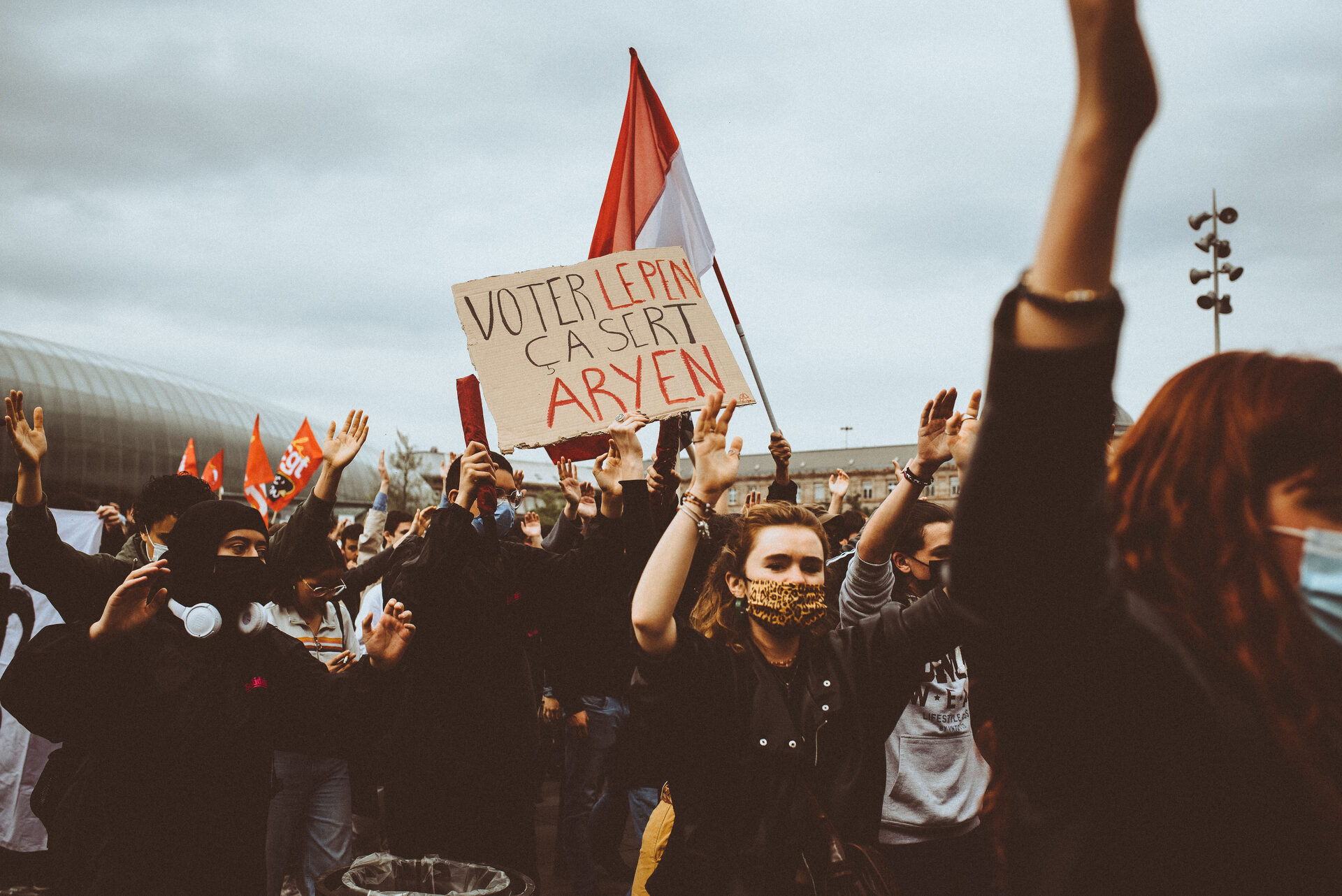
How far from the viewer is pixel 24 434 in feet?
12.5

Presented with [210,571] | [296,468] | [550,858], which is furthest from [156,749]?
[296,468]

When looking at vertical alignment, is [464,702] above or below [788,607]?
below

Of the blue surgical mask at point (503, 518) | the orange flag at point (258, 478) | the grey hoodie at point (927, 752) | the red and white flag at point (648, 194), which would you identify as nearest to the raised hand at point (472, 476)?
the blue surgical mask at point (503, 518)

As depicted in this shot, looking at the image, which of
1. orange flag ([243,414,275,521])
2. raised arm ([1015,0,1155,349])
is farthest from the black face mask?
orange flag ([243,414,275,521])

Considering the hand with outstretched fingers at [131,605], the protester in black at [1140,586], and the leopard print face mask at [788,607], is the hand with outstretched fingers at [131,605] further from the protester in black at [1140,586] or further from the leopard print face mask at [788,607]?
the protester in black at [1140,586]

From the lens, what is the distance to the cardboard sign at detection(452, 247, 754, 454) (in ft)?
12.3

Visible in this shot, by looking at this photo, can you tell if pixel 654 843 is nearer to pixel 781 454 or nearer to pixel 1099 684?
pixel 1099 684

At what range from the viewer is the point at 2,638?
6.07 metres

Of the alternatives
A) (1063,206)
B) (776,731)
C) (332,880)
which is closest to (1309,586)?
(1063,206)

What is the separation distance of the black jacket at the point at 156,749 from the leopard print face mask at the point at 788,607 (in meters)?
1.34

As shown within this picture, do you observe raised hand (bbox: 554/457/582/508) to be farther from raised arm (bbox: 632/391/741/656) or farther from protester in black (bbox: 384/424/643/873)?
raised arm (bbox: 632/391/741/656)

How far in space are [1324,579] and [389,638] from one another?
278 centimetres

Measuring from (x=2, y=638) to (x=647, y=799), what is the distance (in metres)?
4.06

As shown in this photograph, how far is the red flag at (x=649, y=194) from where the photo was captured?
17.7 ft
